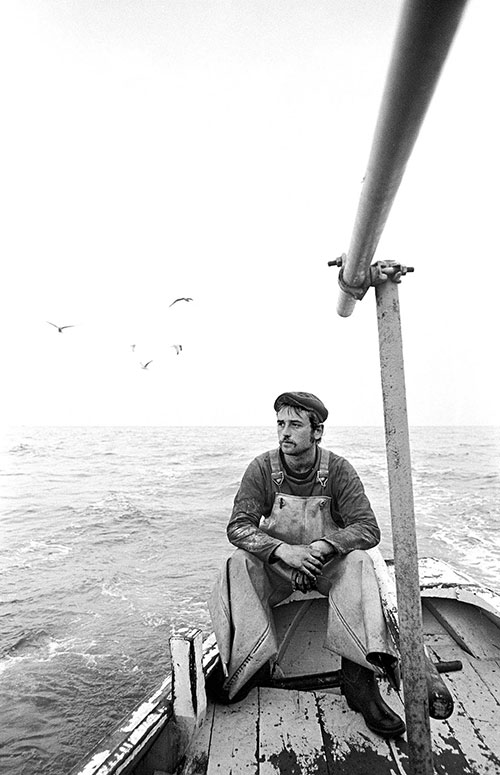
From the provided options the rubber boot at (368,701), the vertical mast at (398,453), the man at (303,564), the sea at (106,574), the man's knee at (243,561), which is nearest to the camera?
the vertical mast at (398,453)

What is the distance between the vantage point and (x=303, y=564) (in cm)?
239

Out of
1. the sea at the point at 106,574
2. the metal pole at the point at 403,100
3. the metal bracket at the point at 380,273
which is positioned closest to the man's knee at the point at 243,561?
the metal bracket at the point at 380,273

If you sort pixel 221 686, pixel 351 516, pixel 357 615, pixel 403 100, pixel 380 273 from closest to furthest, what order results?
pixel 403 100 → pixel 380 273 → pixel 357 615 → pixel 221 686 → pixel 351 516

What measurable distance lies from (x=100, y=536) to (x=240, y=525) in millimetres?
10775

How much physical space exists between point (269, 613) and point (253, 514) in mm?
521

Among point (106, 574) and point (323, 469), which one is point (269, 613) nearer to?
point (323, 469)

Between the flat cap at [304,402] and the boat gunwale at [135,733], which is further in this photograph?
the flat cap at [304,402]

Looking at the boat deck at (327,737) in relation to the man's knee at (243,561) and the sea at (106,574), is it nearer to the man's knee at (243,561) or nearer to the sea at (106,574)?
the man's knee at (243,561)

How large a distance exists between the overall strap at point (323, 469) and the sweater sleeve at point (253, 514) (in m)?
0.31

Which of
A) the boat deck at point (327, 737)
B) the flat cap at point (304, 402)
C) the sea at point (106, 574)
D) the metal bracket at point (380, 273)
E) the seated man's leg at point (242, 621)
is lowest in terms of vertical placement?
the sea at point (106, 574)

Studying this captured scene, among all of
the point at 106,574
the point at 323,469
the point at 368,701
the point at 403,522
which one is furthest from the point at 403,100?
the point at 106,574

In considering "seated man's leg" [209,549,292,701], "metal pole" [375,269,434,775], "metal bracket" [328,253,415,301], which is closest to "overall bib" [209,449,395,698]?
"seated man's leg" [209,549,292,701]

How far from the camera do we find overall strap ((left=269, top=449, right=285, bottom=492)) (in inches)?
113

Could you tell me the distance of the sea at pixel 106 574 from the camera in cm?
488
